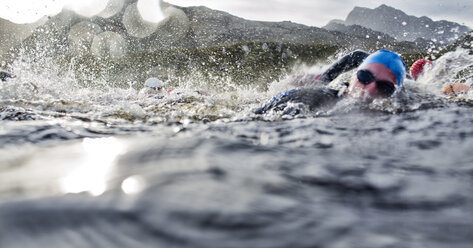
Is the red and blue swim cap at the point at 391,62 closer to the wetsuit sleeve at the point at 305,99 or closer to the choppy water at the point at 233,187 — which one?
the wetsuit sleeve at the point at 305,99

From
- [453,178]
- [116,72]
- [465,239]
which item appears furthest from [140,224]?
[116,72]

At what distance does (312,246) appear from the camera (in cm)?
117

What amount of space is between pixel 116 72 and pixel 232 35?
168 ft

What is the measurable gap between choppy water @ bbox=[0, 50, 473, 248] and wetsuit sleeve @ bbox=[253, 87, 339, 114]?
1579 mm

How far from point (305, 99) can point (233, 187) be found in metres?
3.61

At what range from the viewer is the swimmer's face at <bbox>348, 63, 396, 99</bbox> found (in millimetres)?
5203

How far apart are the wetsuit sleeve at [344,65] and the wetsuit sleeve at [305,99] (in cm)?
319

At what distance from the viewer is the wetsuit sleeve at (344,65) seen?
321 inches

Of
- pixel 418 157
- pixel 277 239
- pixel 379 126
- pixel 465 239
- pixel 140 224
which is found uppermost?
pixel 379 126

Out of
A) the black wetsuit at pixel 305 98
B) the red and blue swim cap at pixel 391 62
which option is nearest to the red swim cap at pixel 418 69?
the red and blue swim cap at pixel 391 62

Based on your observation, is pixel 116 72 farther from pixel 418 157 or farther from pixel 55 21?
pixel 55 21

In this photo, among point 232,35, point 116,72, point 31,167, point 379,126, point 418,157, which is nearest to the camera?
point 31,167

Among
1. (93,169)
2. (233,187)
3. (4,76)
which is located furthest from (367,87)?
(4,76)

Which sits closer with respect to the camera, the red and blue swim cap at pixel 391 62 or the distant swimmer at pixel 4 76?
the red and blue swim cap at pixel 391 62
